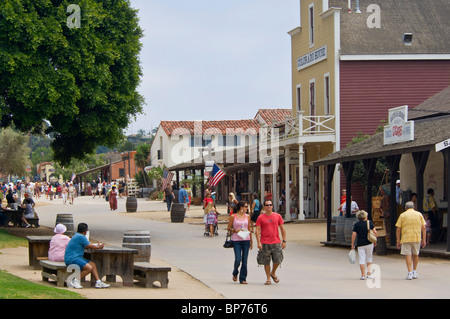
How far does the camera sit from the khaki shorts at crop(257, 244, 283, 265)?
15.5 metres

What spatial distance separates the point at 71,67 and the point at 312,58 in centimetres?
1490

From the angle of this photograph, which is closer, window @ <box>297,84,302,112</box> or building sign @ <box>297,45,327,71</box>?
building sign @ <box>297,45,327,71</box>

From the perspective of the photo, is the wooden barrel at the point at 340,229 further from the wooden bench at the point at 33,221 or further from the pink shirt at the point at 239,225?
the wooden bench at the point at 33,221

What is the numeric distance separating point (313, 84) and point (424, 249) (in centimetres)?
1835

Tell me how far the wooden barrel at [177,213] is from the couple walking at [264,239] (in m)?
21.0

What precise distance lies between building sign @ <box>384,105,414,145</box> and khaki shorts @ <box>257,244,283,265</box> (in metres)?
6.81

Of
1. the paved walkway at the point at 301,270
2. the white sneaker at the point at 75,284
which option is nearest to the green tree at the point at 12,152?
the paved walkway at the point at 301,270

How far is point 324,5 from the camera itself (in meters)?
36.5

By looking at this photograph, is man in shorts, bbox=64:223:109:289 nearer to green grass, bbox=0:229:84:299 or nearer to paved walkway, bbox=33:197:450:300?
green grass, bbox=0:229:84:299

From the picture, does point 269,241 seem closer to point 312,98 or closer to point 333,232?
point 333,232

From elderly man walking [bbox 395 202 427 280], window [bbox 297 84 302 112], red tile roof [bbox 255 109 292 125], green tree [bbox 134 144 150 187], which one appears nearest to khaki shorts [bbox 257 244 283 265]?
elderly man walking [bbox 395 202 427 280]

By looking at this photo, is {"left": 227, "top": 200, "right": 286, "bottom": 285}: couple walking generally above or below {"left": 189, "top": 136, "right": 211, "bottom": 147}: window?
below
